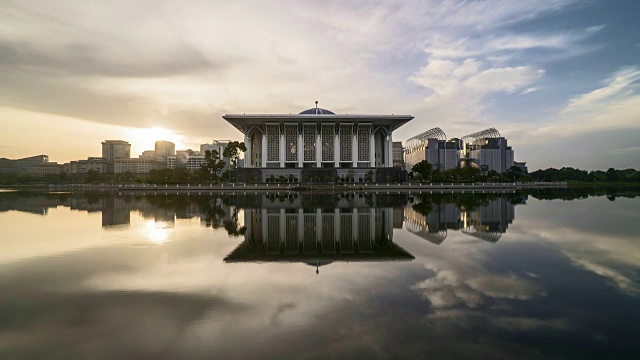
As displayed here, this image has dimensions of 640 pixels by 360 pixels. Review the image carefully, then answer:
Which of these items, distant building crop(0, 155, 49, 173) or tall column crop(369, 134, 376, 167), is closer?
tall column crop(369, 134, 376, 167)

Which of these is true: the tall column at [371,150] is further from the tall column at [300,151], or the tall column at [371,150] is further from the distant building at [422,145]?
the distant building at [422,145]

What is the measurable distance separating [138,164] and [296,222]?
17596 cm

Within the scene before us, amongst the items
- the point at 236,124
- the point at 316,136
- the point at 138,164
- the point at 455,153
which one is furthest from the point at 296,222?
the point at 138,164

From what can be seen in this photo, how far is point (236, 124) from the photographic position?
6988cm

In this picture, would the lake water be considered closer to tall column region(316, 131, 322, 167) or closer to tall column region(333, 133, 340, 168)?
tall column region(316, 131, 322, 167)

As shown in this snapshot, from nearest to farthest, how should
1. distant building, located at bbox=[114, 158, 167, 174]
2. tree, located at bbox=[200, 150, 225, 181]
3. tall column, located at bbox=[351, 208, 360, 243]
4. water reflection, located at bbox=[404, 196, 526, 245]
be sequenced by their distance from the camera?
tall column, located at bbox=[351, 208, 360, 243]
water reflection, located at bbox=[404, 196, 526, 245]
tree, located at bbox=[200, 150, 225, 181]
distant building, located at bbox=[114, 158, 167, 174]

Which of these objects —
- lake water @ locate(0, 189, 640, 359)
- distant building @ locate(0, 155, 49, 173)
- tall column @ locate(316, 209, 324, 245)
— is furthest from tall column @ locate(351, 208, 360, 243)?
distant building @ locate(0, 155, 49, 173)

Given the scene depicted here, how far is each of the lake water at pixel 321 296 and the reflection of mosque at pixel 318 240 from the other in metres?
0.11

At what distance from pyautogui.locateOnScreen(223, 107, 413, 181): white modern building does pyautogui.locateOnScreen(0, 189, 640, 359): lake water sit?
53536 millimetres

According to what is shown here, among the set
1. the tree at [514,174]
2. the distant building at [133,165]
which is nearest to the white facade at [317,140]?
the tree at [514,174]

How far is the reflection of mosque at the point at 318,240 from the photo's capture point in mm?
10172

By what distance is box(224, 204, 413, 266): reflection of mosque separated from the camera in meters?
10.2

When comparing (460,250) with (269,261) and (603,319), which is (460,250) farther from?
(269,261)

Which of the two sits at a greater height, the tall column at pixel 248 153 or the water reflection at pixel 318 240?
the tall column at pixel 248 153
